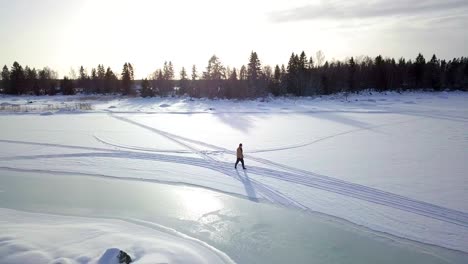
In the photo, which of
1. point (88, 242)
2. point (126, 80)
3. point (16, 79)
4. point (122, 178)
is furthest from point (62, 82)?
point (88, 242)

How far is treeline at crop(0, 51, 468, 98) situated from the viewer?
6178 centimetres

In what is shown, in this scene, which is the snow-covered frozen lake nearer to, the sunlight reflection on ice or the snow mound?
the sunlight reflection on ice

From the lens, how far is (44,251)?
22.7 feet

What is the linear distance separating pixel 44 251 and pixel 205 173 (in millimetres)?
8285

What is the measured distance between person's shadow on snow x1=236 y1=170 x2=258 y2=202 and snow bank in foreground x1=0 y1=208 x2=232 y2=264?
3.74 meters

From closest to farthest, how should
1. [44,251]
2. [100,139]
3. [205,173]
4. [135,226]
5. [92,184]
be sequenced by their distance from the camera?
[44,251]
[135,226]
[92,184]
[205,173]
[100,139]

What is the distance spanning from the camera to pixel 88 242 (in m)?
7.67

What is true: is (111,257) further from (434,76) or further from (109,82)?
(434,76)

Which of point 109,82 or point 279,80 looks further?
point 109,82

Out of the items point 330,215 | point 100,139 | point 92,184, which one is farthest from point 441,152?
point 100,139

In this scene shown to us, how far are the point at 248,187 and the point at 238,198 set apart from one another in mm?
1211

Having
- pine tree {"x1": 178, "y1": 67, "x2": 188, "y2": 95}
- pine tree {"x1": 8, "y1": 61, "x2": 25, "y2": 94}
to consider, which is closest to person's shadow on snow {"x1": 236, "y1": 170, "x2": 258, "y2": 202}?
pine tree {"x1": 178, "y1": 67, "x2": 188, "y2": 95}

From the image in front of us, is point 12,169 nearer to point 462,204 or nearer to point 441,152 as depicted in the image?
point 462,204

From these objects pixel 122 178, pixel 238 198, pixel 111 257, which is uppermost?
pixel 111 257
